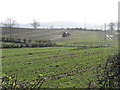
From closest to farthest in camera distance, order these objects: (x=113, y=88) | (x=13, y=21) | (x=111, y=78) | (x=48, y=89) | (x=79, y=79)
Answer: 1. (x=113, y=88)
2. (x=48, y=89)
3. (x=111, y=78)
4. (x=79, y=79)
5. (x=13, y=21)

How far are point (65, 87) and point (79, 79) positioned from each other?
67.3 inches

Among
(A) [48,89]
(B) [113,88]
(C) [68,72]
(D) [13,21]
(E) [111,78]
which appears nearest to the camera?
(B) [113,88]

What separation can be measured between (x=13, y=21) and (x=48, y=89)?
69.6 metres

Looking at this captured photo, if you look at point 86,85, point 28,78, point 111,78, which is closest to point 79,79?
point 86,85

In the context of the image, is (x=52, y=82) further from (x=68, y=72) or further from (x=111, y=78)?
(x=111, y=78)

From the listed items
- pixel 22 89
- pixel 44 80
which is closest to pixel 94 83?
pixel 44 80

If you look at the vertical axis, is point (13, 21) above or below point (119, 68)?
above

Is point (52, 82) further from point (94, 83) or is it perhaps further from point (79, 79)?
point (94, 83)

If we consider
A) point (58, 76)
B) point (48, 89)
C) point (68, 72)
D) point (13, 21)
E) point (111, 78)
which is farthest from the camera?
point (13, 21)

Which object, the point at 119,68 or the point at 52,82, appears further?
the point at 119,68

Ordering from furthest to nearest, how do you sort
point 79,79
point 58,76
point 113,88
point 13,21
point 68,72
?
point 13,21
point 68,72
point 58,76
point 79,79
point 113,88

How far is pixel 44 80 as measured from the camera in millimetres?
10758

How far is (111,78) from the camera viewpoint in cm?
974

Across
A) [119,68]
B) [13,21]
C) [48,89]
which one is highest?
[13,21]
